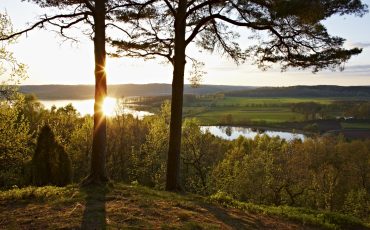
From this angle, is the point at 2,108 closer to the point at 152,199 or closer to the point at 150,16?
the point at 150,16

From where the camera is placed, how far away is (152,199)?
33.9 feet

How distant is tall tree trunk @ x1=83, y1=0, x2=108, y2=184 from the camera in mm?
11539

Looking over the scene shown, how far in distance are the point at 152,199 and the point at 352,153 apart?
51734 millimetres

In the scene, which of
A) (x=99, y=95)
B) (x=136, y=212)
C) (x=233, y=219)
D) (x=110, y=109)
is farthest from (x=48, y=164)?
(x=110, y=109)

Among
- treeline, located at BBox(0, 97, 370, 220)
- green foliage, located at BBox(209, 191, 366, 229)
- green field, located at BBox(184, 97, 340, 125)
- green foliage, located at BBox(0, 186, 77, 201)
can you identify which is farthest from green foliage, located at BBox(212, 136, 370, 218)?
green field, located at BBox(184, 97, 340, 125)

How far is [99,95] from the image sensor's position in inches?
457

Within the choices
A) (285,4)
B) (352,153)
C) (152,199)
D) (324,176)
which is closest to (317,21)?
(285,4)

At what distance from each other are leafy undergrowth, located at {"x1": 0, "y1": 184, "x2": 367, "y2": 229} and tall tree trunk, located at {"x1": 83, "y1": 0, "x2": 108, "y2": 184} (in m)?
0.74

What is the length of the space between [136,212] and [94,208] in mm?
954

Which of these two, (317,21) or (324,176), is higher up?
(317,21)

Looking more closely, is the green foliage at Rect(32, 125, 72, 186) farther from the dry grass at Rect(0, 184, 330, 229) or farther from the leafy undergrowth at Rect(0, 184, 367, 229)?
the dry grass at Rect(0, 184, 330, 229)

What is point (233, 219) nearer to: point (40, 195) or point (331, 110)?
point (40, 195)

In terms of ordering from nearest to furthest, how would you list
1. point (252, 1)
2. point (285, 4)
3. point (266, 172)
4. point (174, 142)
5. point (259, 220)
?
point (259, 220) → point (285, 4) → point (252, 1) → point (174, 142) → point (266, 172)

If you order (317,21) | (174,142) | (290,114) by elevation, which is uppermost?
(317,21)
